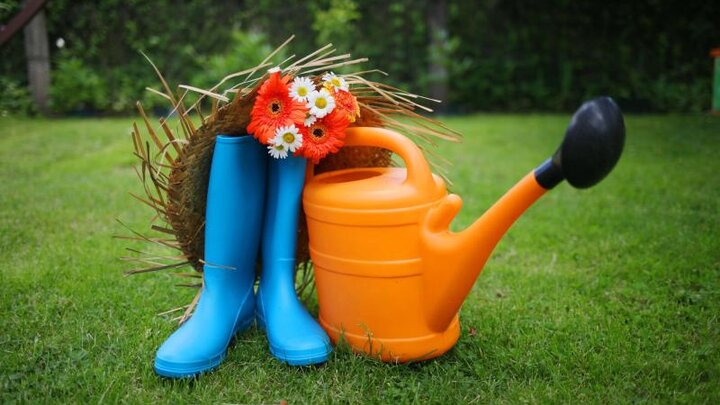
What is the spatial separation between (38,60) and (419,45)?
4.15m

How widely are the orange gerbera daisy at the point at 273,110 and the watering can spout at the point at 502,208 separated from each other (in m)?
0.40

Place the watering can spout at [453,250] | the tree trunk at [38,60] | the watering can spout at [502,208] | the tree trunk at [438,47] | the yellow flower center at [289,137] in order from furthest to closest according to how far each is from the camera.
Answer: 1. the tree trunk at [438,47]
2. the tree trunk at [38,60]
3. the yellow flower center at [289,137]
4. the watering can spout at [453,250]
5. the watering can spout at [502,208]

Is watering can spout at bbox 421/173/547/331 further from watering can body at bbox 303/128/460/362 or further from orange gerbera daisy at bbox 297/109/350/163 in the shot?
orange gerbera daisy at bbox 297/109/350/163

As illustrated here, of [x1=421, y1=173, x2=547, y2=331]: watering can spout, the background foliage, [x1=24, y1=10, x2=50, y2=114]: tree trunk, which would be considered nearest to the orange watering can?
[x1=421, y1=173, x2=547, y2=331]: watering can spout

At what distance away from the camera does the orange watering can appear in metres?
1.39

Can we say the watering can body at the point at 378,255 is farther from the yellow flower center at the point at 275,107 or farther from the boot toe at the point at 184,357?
the boot toe at the point at 184,357

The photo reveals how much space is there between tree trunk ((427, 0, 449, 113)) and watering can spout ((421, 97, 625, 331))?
5.45 meters

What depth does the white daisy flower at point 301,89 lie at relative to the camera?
147 centimetres

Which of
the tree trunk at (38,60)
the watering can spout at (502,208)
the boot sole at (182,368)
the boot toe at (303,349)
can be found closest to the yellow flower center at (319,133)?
the watering can spout at (502,208)

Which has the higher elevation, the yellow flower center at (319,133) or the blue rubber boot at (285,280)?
the yellow flower center at (319,133)

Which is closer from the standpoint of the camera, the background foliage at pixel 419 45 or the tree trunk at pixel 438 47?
the background foliage at pixel 419 45

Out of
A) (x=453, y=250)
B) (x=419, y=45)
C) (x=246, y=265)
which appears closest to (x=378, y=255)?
(x=453, y=250)

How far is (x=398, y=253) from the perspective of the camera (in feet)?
4.64

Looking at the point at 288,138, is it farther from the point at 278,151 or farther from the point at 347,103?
the point at 347,103
